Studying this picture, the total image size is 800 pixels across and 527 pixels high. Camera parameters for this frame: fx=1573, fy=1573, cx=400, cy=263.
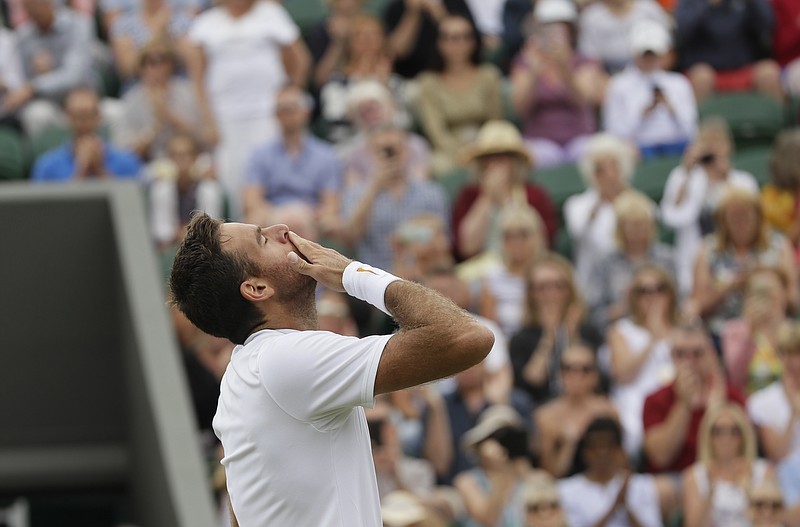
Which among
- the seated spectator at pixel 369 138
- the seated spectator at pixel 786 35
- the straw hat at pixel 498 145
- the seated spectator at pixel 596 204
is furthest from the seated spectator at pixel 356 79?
the seated spectator at pixel 786 35

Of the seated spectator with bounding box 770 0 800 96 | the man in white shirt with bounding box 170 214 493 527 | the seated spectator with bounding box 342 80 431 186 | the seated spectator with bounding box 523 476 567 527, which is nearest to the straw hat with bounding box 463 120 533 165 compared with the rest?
the seated spectator with bounding box 342 80 431 186

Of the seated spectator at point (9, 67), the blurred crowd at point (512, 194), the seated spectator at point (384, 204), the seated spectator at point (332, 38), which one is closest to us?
the blurred crowd at point (512, 194)

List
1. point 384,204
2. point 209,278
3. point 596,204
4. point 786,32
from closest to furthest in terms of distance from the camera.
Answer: point 209,278
point 384,204
point 596,204
point 786,32

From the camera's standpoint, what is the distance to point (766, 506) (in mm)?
7324

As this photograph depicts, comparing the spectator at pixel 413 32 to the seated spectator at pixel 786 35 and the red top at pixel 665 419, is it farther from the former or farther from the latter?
the red top at pixel 665 419

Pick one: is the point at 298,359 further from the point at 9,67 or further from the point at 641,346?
the point at 9,67

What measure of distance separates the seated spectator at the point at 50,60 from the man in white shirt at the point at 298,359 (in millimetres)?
6618

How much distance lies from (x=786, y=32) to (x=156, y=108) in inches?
180

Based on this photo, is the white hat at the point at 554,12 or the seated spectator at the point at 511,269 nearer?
the seated spectator at the point at 511,269

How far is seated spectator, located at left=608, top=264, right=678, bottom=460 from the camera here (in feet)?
26.3

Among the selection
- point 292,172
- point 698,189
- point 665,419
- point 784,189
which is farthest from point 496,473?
point 784,189

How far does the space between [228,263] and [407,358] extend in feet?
1.50

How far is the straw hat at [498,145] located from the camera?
9.18 m

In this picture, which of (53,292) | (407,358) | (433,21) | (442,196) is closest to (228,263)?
(407,358)
